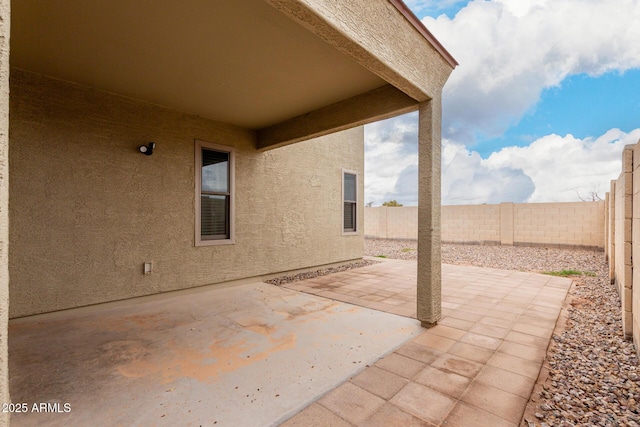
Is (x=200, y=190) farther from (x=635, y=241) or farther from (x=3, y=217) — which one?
(x=635, y=241)

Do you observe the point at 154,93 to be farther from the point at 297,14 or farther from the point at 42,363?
the point at 42,363

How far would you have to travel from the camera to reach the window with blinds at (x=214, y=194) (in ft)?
14.8

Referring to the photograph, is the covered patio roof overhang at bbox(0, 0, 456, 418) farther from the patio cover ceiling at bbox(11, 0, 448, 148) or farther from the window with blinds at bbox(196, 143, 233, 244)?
the window with blinds at bbox(196, 143, 233, 244)

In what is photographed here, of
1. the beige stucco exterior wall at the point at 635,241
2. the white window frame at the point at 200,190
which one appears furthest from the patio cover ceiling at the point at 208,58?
the beige stucco exterior wall at the point at 635,241

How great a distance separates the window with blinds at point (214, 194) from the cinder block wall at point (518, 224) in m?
9.33

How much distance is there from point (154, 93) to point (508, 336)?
5070mm

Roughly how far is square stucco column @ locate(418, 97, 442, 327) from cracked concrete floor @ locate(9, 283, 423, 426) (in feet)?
1.08

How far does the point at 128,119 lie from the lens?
3791mm

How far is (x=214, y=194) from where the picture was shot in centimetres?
471

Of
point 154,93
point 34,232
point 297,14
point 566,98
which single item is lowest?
point 34,232

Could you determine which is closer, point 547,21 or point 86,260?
point 86,260

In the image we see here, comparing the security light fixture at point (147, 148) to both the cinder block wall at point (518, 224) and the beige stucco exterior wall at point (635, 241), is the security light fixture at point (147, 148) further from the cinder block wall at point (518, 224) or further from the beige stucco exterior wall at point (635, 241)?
the cinder block wall at point (518, 224)

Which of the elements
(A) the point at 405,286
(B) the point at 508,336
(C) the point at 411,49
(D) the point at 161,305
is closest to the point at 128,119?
(D) the point at 161,305

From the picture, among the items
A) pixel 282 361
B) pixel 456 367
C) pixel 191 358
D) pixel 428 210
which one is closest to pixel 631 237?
pixel 428 210
